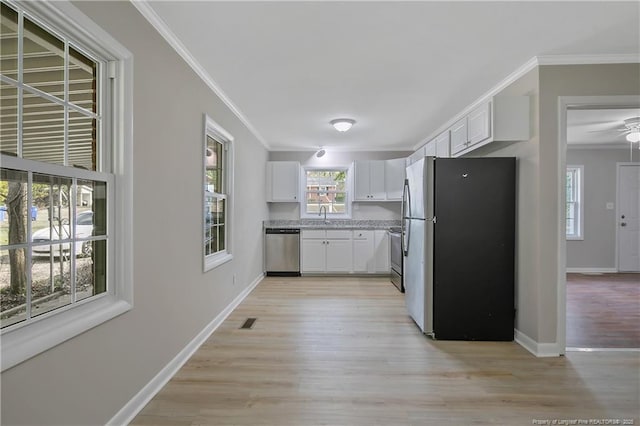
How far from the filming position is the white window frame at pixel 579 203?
5.81 meters

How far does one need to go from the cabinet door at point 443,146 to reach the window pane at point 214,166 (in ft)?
9.21

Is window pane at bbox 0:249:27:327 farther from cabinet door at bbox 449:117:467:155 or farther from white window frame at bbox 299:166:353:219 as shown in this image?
white window frame at bbox 299:166:353:219

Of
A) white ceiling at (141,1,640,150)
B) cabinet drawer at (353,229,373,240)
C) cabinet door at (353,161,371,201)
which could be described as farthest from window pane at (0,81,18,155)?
cabinet door at (353,161,371,201)

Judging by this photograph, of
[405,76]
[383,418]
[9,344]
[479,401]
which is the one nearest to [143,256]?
[9,344]

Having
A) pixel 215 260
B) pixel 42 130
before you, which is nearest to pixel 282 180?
pixel 215 260

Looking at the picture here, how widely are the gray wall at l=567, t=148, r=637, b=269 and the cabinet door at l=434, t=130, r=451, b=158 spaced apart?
3.48 meters

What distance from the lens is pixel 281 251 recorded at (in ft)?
18.5

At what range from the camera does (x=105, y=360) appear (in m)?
1.57

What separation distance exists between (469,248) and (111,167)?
112 inches

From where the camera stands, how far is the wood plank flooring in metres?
2.83

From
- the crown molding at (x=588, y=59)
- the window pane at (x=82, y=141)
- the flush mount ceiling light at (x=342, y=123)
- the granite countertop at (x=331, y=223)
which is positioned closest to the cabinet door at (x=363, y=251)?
the granite countertop at (x=331, y=223)

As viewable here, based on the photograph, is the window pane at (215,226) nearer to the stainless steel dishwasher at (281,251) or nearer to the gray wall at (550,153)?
the stainless steel dishwasher at (281,251)

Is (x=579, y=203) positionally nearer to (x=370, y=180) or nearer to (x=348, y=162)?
(x=370, y=180)

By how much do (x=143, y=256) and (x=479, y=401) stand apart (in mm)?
2285
